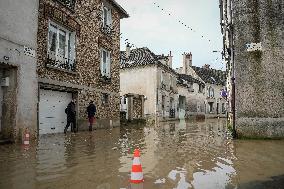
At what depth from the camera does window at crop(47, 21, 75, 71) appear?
1355 cm

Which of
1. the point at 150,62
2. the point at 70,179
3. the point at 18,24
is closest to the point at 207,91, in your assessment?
the point at 150,62

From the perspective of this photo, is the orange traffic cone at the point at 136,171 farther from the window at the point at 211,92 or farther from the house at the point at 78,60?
the window at the point at 211,92

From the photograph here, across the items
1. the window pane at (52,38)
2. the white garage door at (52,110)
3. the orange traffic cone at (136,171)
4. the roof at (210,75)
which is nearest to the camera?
the orange traffic cone at (136,171)

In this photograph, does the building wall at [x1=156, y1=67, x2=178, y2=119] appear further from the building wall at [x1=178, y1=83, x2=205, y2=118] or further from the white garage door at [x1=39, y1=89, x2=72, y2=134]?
the white garage door at [x1=39, y1=89, x2=72, y2=134]

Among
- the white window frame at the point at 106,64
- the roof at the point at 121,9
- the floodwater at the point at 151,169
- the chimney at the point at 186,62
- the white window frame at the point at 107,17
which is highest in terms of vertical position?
the chimney at the point at 186,62

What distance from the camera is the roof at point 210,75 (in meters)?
52.8

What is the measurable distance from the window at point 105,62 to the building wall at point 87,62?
34 centimetres

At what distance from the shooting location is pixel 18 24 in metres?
10.2

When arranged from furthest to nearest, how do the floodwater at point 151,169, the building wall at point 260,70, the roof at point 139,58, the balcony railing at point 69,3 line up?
the roof at point 139,58 < the balcony railing at point 69,3 < the building wall at point 260,70 < the floodwater at point 151,169

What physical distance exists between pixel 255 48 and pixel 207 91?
1692 inches

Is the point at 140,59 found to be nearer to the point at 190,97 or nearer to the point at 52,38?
the point at 190,97

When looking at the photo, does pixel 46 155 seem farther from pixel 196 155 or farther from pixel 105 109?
pixel 105 109

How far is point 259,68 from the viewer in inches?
411

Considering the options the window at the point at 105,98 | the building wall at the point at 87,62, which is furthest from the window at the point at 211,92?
the window at the point at 105,98
